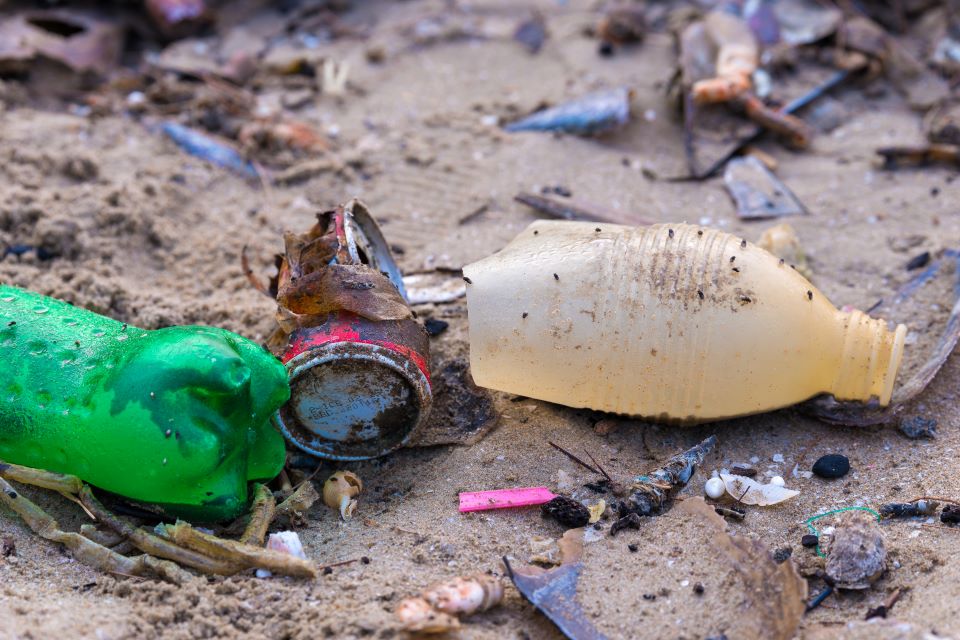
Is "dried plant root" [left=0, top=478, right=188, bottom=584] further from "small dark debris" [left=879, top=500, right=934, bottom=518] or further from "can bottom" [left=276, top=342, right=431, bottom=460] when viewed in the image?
"small dark debris" [left=879, top=500, right=934, bottom=518]

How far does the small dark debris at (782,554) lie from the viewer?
1885 mm

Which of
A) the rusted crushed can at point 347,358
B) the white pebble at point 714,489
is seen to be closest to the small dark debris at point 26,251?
the rusted crushed can at point 347,358

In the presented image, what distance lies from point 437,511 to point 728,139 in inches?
87.1

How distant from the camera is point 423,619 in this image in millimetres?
1677

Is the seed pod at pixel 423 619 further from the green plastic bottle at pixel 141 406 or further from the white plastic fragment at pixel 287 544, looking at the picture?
the green plastic bottle at pixel 141 406

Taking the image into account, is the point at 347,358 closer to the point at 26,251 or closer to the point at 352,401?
the point at 352,401

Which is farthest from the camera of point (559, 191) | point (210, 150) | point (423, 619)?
point (210, 150)

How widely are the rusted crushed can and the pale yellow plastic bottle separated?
0.17 meters

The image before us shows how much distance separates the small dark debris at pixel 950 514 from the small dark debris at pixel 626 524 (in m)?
0.62

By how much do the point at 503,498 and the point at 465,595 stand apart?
388mm

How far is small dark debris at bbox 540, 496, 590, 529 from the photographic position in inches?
79.6

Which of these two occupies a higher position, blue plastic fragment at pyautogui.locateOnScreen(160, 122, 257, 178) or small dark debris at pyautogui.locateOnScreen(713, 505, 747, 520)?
small dark debris at pyautogui.locateOnScreen(713, 505, 747, 520)

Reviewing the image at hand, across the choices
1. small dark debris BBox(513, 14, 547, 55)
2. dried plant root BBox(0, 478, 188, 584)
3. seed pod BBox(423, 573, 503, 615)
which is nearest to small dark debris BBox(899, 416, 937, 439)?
seed pod BBox(423, 573, 503, 615)

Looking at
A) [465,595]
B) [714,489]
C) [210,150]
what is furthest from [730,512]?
[210,150]
